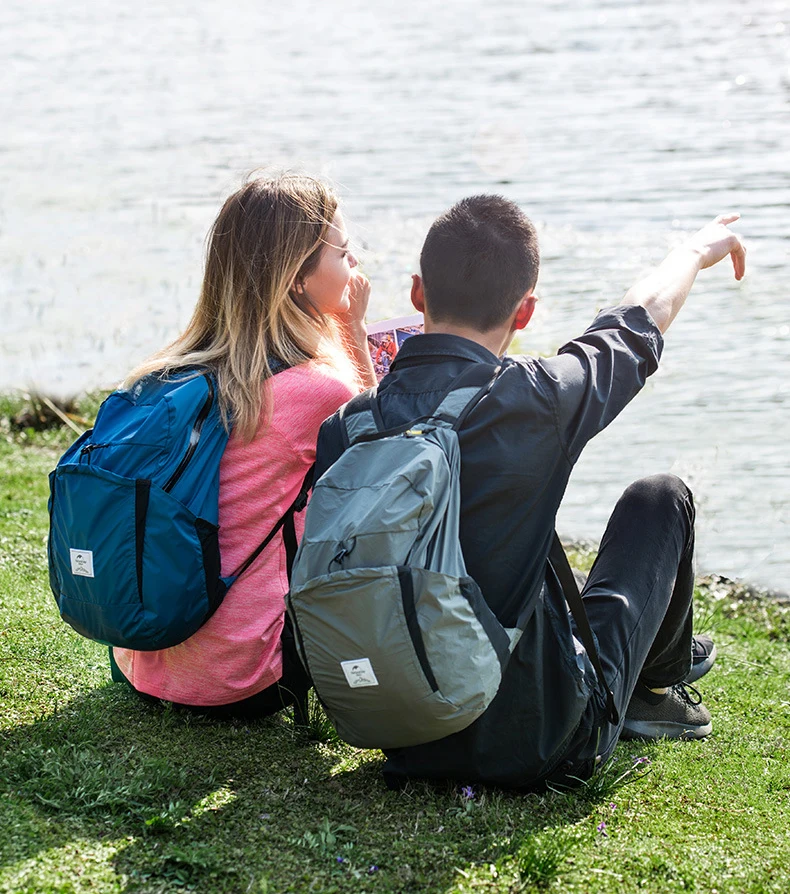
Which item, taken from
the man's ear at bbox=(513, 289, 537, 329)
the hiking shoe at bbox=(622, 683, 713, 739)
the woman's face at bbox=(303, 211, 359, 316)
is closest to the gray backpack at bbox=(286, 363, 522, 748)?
the man's ear at bbox=(513, 289, 537, 329)

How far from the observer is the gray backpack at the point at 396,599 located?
2568 millimetres

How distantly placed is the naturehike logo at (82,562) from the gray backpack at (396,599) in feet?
2.14

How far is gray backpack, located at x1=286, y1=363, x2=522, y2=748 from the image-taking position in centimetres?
257

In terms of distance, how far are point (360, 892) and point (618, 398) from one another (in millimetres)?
1249

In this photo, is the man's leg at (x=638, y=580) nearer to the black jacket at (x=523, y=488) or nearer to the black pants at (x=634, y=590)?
the black pants at (x=634, y=590)

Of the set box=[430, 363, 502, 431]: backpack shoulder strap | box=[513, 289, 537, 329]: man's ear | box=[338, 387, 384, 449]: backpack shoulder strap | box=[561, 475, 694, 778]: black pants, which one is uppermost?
box=[513, 289, 537, 329]: man's ear

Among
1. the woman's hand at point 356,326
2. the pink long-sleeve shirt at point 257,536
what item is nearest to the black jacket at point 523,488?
the pink long-sleeve shirt at point 257,536

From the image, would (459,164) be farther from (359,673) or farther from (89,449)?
(359,673)

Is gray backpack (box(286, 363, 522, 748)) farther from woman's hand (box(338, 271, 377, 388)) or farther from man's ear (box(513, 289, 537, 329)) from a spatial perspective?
woman's hand (box(338, 271, 377, 388))

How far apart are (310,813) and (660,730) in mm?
1211

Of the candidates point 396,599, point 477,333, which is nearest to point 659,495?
point 477,333

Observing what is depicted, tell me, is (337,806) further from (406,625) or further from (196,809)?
(406,625)

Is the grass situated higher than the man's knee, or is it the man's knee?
the man's knee

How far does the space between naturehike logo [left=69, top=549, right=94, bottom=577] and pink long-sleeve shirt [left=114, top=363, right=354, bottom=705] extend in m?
0.35
